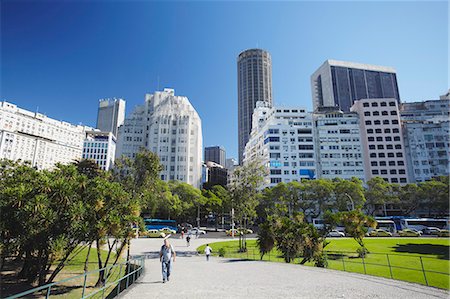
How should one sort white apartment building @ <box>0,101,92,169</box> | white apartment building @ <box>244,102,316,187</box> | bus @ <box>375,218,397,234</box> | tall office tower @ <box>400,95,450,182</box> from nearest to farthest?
1. bus @ <box>375,218,397,234</box>
2. white apartment building @ <box>244,102,316,187</box>
3. tall office tower @ <box>400,95,450,182</box>
4. white apartment building @ <box>0,101,92,169</box>

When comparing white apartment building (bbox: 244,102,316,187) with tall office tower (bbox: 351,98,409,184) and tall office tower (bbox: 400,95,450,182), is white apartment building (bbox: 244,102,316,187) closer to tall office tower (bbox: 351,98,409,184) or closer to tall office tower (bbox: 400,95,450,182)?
tall office tower (bbox: 351,98,409,184)

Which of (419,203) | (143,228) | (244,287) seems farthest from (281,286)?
(419,203)

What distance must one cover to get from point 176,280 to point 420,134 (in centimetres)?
10435

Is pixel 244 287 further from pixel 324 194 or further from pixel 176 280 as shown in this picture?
pixel 324 194

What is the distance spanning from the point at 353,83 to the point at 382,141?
9592 cm

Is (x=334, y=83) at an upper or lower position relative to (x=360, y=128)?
upper

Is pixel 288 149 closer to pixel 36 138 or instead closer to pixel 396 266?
pixel 396 266

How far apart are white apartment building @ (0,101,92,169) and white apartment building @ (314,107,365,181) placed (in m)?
104

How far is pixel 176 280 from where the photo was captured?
1120cm

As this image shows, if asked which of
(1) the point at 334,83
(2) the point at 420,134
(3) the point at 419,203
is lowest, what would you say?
(3) the point at 419,203

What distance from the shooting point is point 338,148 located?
8725 centimetres

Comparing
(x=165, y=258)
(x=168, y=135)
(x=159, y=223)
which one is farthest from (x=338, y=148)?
(x=165, y=258)

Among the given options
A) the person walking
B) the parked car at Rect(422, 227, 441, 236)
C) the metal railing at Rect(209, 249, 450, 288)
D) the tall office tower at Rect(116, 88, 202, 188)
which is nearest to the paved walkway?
the person walking

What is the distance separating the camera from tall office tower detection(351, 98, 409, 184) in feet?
279
